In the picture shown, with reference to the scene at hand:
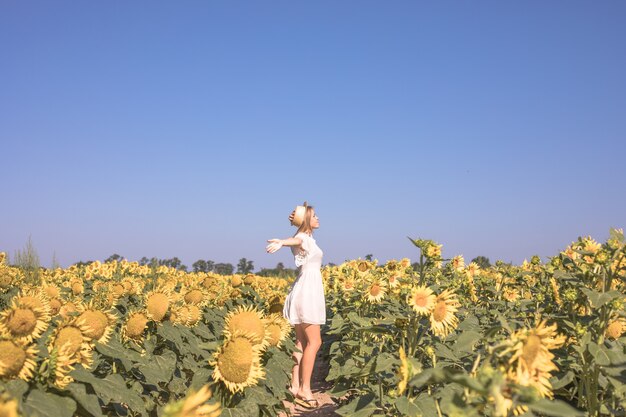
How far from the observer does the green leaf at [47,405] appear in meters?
2.32

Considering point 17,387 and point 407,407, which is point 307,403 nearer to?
point 407,407

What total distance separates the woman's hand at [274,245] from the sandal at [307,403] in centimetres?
201

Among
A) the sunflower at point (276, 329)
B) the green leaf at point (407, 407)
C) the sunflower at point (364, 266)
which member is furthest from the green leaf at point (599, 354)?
the sunflower at point (364, 266)

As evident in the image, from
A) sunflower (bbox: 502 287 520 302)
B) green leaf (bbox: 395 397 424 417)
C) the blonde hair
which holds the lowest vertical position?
green leaf (bbox: 395 397 424 417)

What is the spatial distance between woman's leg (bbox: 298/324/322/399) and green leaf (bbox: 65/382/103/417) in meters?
4.38

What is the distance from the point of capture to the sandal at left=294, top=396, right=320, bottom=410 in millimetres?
6833

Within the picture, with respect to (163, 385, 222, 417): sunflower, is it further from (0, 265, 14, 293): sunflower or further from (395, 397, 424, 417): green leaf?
(0, 265, 14, 293): sunflower

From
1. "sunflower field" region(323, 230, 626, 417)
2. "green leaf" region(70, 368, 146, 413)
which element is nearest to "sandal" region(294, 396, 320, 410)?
"sunflower field" region(323, 230, 626, 417)

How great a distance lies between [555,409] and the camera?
167 centimetres

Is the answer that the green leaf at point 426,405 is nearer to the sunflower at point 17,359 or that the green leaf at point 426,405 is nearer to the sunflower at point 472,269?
the sunflower at point 17,359

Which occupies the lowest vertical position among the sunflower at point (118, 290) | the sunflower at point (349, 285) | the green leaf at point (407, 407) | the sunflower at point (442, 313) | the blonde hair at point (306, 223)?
the green leaf at point (407, 407)

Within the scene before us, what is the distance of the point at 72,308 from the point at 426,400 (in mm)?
2632

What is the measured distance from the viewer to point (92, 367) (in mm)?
3268

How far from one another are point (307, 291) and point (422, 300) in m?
3.06
